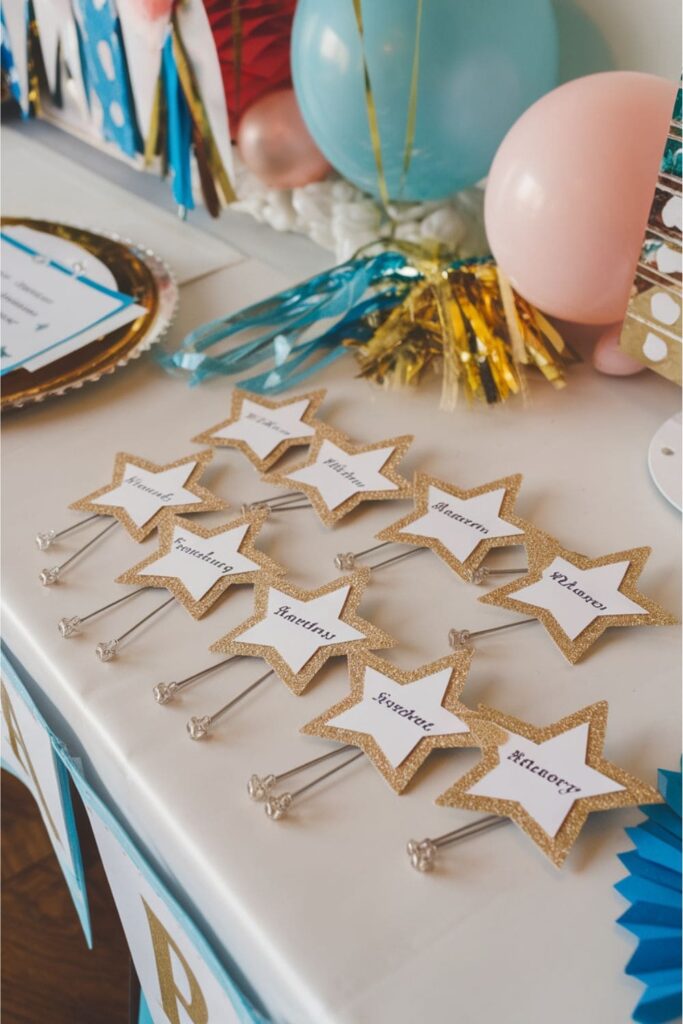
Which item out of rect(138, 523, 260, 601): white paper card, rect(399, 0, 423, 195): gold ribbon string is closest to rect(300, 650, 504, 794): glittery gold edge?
rect(138, 523, 260, 601): white paper card

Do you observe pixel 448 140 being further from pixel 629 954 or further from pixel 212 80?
pixel 629 954

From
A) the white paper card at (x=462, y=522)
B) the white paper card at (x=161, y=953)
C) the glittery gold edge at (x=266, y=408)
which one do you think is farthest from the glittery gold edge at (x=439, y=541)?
the white paper card at (x=161, y=953)

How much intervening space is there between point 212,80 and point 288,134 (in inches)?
3.4

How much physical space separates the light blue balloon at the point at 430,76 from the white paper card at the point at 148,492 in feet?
1.08

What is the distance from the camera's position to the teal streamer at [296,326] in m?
0.80

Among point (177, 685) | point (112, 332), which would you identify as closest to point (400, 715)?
point (177, 685)

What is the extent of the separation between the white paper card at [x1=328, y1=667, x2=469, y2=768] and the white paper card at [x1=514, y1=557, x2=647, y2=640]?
81 millimetres

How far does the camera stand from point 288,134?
943 millimetres

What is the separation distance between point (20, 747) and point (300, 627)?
0.27 metres

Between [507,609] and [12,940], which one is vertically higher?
[507,609]

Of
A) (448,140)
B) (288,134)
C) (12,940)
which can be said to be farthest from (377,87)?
(12,940)

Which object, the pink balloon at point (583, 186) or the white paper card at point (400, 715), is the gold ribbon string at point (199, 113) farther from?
the white paper card at point (400, 715)

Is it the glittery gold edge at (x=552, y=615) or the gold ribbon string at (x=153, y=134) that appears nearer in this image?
the glittery gold edge at (x=552, y=615)

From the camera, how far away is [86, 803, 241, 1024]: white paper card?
0.49 metres
